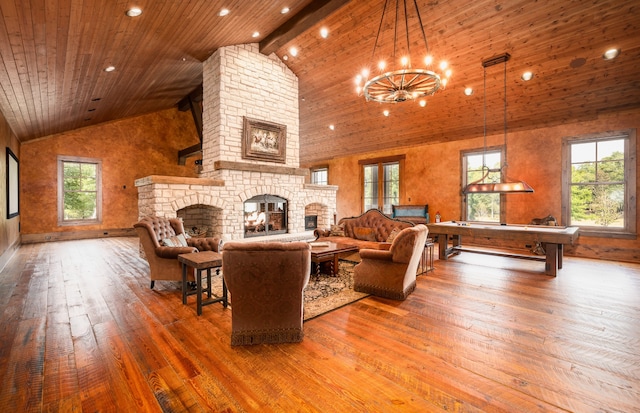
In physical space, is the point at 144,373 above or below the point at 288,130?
below

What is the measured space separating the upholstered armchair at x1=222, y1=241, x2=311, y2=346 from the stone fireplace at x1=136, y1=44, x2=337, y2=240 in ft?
12.6

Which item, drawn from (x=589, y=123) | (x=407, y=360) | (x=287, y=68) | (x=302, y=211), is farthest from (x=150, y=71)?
(x=589, y=123)

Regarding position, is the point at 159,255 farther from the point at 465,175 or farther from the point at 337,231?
the point at 465,175

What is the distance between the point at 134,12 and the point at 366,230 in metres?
4.72

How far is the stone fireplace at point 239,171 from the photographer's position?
19.3ft

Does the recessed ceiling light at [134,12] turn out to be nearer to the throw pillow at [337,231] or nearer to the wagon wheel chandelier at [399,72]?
the wagon wheel chandelier at [399,72]

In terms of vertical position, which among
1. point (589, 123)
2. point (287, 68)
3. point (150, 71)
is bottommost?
point (589, 123)

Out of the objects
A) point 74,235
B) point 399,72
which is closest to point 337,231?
point 399,72

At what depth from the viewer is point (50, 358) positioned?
221 cm

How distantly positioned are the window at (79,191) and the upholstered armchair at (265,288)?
9287 mm

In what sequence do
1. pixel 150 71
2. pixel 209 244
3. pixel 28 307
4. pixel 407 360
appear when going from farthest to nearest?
1. pixel 150 71
2. pixel 209 244
3. pixel 28 307
4. pixel 407 360

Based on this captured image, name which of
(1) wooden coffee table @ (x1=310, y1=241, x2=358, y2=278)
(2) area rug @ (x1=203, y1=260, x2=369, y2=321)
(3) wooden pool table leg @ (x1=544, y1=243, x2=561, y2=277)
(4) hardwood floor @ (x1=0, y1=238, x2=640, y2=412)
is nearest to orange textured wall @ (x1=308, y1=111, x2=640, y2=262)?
(3) wooden pool table leg @ (x1=544, y1=243, x2=561, y2=277)

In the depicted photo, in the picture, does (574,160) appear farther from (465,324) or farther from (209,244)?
(209,244)

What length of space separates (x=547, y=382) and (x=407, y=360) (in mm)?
885
